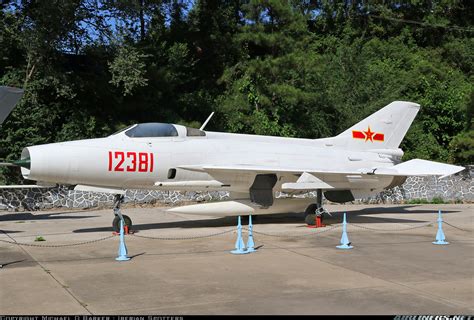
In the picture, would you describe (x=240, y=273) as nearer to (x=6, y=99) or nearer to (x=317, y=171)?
(x=317, y=171)

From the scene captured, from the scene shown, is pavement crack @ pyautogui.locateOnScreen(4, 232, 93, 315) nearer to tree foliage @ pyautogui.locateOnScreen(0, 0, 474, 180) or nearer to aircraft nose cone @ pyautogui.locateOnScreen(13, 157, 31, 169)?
aircraft nose cone @ pyautogui.locateOnScreen(13, 157, 31, 169)

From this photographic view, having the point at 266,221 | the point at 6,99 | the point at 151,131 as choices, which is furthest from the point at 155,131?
the point at 266,221

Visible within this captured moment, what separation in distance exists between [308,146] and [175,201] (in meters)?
8.36

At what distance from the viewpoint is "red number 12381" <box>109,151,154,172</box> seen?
11.9 meters

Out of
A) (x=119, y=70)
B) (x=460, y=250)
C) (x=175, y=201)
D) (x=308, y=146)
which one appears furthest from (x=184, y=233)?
(x=119, y=70)

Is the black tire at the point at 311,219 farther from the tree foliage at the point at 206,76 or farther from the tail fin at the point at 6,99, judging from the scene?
the tree foliage at the point at 206,76

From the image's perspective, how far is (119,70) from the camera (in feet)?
75.4

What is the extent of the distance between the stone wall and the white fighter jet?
749 cm

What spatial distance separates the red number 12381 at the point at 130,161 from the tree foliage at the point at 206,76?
435 inches

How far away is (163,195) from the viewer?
71.1 feet

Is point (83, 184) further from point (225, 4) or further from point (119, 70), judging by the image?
point (225, 4)

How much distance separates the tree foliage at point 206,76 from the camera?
Result: 22.9 m

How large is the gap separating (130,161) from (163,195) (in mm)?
9716

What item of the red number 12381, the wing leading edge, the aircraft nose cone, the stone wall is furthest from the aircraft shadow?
the stone wall
